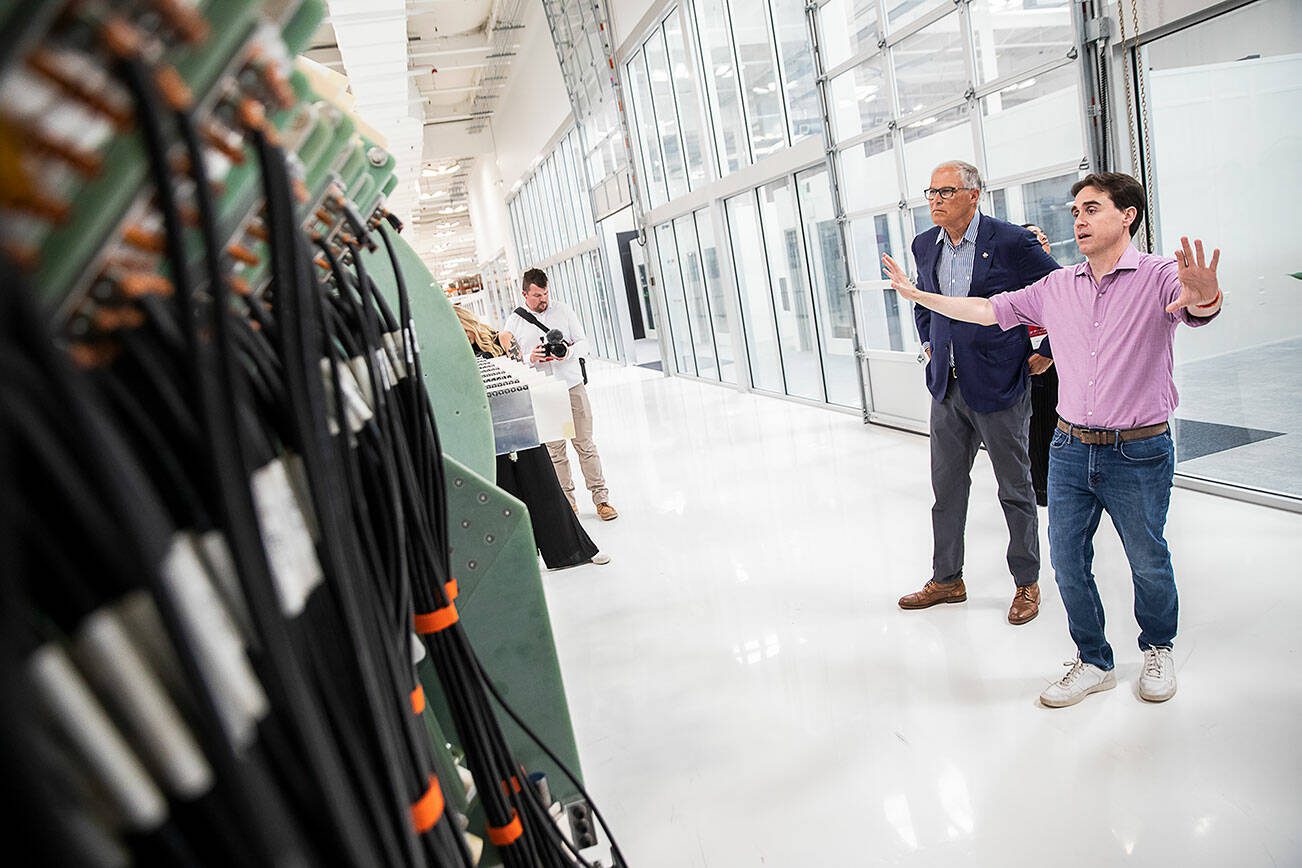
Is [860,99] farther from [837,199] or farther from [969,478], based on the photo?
[969,478]

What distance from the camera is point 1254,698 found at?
2.42 metres

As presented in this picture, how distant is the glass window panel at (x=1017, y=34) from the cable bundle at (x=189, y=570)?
491 centimetres

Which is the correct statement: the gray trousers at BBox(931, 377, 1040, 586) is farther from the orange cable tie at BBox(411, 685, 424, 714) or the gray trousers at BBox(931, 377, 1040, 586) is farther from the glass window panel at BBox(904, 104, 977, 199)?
the glass window panel at BBox(904, 104, 977, 199)

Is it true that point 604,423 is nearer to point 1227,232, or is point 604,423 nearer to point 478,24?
point 1227,232

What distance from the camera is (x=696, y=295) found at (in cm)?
1173

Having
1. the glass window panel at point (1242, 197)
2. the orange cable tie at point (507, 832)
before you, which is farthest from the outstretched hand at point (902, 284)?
the orange cable tie at point (507, 832)

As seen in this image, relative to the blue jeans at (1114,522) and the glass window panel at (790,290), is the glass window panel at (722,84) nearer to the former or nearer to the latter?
the glass window panel at (790,290)

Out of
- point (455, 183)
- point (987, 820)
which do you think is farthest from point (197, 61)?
point (455, 183)

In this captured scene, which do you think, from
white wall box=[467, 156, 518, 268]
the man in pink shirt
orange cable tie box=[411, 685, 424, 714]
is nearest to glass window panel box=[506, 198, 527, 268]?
white wall box=[467, 156, 518, 268]

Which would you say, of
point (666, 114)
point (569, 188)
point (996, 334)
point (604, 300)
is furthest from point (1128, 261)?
point (569, 188)

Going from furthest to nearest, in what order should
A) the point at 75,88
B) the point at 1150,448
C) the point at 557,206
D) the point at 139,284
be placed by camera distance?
1. the point at 557,206
2. the point at 1150,448
3. the point at 139,284
4. the point at 75,88

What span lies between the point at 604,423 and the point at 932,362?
249 inches

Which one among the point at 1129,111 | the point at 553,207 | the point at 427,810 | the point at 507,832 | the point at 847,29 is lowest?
the point at 507,832

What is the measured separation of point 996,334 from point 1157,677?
1272mm
